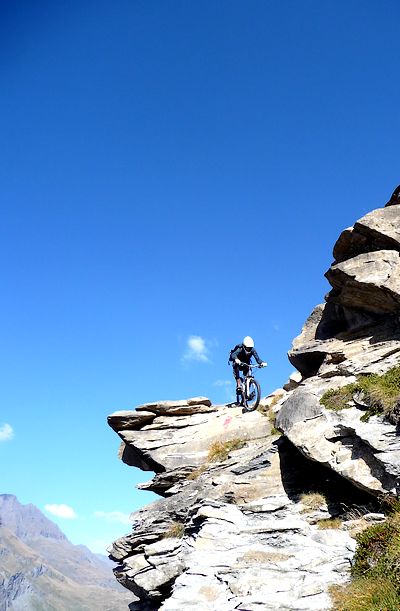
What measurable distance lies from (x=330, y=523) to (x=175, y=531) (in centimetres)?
757

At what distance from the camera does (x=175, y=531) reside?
2116 centimetres

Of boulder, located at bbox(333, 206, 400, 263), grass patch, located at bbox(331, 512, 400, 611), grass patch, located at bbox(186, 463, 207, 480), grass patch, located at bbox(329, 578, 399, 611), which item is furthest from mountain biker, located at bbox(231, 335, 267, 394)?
grass patch, located at bbox(329, 578, 399, 611)

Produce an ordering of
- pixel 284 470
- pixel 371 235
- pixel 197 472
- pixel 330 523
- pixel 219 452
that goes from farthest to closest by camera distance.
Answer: pixel 371 235 < pixel 219 452 < pixel 197 472 < pixel 284 470 < pixel 330 523

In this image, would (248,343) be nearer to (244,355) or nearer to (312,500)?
(244,355)

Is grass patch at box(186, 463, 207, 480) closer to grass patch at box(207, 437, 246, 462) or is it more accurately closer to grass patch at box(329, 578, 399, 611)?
grass patch at box(207, 437, 246, 462)

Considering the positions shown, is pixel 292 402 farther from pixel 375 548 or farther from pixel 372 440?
pixel 375 548

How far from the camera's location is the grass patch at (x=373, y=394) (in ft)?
59.2

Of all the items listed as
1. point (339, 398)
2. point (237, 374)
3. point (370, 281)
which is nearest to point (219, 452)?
point (237, 374)

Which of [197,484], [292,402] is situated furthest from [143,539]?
[292,402]

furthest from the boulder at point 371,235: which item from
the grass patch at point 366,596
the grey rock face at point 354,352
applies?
the grass patch at point 366,596

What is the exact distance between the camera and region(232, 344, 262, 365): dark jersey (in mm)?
29653

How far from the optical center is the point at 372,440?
16969mm

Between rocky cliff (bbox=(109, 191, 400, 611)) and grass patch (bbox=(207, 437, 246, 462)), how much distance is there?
0.10 m

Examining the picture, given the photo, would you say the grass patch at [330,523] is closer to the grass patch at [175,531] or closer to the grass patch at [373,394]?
the grass patch at [373,394]
